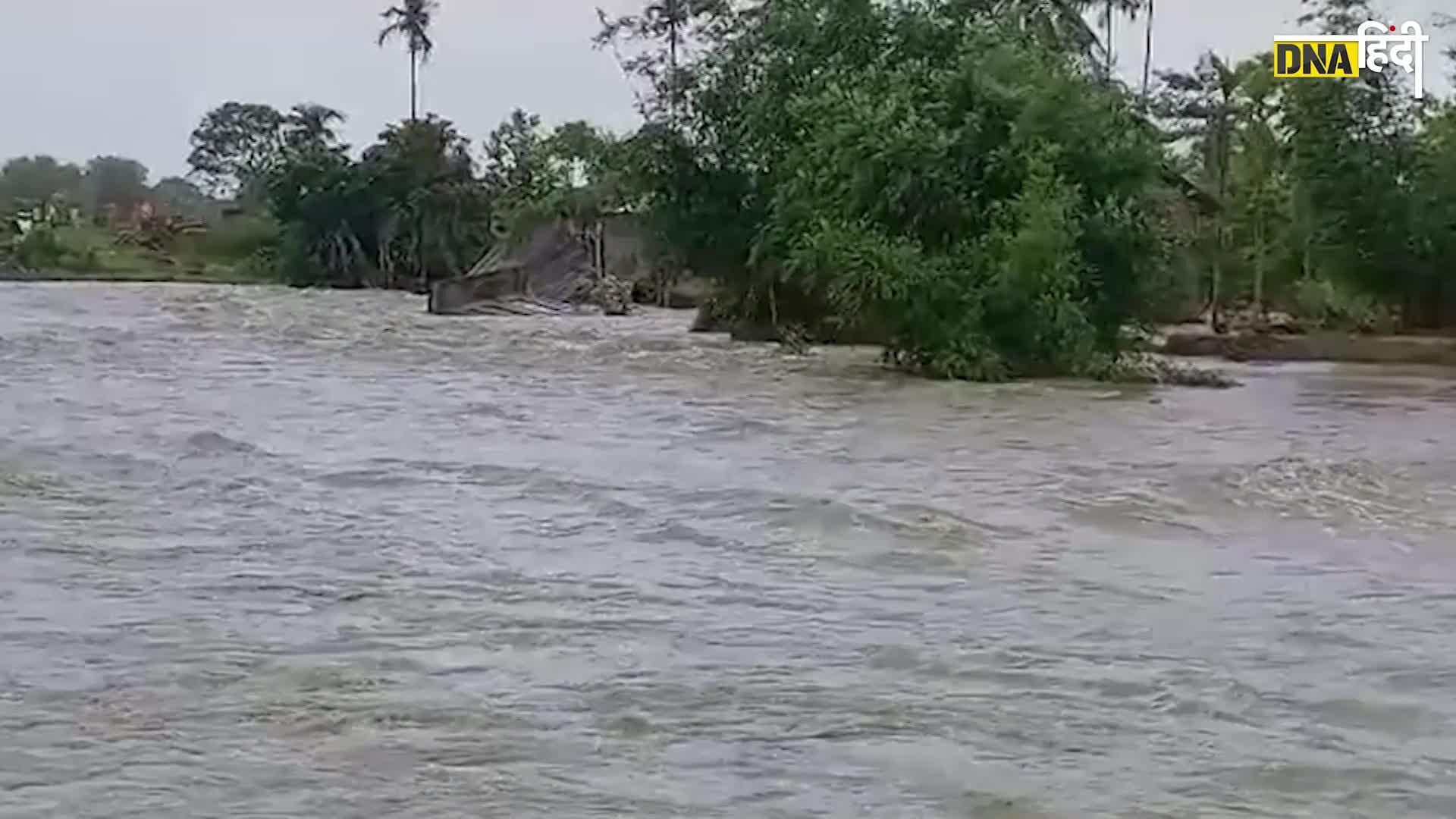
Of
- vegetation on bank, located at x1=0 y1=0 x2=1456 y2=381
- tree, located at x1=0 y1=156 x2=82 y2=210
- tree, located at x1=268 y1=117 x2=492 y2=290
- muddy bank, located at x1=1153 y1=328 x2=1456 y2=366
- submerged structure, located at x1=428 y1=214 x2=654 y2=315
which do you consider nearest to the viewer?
vegetation on bank, located at x1=0 y1=0 x2=1456 y2=381

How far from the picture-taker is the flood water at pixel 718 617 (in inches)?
178

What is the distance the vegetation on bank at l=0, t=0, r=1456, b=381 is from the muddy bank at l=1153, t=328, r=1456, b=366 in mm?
812

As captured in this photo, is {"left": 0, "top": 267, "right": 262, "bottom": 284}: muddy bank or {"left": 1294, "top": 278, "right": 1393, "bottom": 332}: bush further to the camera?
{"left": 0, "top": 267, "right": 262, "bottom": 284}: muddy bank

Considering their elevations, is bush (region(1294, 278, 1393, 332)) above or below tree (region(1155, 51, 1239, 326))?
below

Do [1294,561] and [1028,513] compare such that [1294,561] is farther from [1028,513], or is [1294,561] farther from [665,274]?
[665,274]

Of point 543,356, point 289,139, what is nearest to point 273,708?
point 543,356

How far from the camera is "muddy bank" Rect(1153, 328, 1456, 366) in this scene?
23031 millimetres

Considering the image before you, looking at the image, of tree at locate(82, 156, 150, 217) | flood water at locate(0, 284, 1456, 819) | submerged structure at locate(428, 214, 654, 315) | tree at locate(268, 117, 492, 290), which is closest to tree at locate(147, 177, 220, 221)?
tree at locate(82, 156, 150, 217)

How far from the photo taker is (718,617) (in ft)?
21.0

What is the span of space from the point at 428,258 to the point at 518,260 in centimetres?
1056

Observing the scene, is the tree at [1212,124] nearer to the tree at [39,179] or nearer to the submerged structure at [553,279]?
the submerged structure at [553,279]

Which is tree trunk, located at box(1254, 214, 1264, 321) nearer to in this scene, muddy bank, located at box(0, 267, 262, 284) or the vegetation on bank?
the vegetation on bank

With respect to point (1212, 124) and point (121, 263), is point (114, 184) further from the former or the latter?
point (1212, 124)

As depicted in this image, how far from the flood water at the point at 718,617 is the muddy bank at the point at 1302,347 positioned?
374 inches
